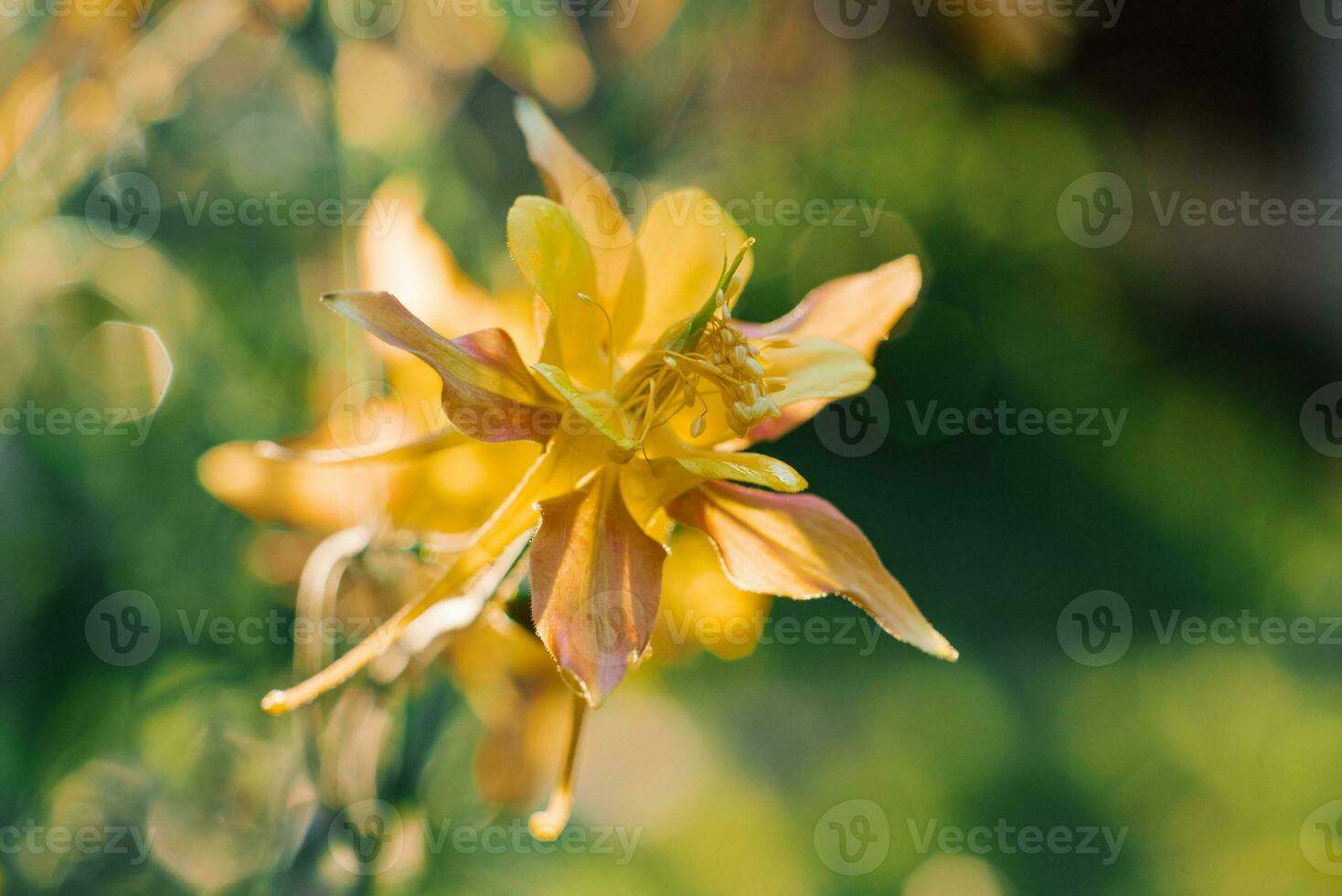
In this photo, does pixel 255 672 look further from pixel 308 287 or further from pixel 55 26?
pixel 55 26

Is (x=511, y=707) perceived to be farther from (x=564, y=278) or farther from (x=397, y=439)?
(x=564, y=278)

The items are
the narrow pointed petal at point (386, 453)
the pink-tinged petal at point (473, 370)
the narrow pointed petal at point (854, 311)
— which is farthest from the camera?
the narrow pointed petal at point (854, 311)

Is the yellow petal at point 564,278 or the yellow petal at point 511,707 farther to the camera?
the yellow petal at point 511,707

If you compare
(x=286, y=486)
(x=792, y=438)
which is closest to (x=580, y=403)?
(x=286, y=486)

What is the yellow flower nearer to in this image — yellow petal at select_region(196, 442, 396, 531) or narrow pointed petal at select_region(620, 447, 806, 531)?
yellow petal at select_region(196, 442, 396, 531)

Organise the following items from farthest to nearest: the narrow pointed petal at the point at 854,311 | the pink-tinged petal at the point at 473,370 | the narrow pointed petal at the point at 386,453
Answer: the narrow pointed petal at the point at 854,311 → the narrow pointed petal at the point at 386,453 → the pink-tinged petal at the point at 473,370

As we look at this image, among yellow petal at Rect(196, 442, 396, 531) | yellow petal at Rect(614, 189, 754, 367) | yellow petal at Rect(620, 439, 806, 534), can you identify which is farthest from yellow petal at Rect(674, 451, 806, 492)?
yellow petal at Rect(196, 442, 396, 531)

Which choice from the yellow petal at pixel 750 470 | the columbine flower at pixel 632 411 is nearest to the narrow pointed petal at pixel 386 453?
the columbine flower at pixel 632 411

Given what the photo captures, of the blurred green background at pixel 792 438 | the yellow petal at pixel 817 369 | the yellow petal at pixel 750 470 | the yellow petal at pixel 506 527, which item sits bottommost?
the blurred green background at pixel 792 438

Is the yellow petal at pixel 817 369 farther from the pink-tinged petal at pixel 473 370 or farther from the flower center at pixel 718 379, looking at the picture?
the pink-tinged petal at pixel 473 370

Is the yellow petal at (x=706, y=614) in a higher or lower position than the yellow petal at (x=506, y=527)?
lower
